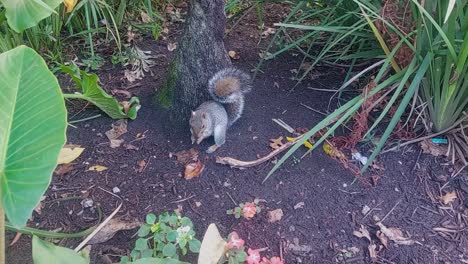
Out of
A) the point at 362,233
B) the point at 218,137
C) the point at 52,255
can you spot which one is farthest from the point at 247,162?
the point at 52,255

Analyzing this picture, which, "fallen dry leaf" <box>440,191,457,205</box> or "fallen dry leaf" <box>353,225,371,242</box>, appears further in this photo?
"fallen dry leaf" <box>440,191,457,205</box>

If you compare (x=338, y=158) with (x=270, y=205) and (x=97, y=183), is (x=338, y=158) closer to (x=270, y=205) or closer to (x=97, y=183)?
(x=270, y=205)

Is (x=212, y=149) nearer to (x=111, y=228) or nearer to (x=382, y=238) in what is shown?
(x=111, y=228)

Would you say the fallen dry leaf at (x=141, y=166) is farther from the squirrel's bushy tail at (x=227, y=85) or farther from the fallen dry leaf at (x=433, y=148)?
the fallen dry leaf at (x=433, y=148)

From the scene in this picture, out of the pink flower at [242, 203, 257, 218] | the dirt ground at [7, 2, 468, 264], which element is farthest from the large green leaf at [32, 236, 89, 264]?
the pink flower at [242, 203, 257, 218]

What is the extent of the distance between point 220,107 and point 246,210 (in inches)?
23.7

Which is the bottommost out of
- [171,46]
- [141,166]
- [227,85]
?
[141,166]

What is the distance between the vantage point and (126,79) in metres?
2.72

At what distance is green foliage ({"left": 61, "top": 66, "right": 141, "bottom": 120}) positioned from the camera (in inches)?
85.3

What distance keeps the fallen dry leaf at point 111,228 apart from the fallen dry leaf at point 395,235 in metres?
0.96

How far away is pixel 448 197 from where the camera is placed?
6.87 feet

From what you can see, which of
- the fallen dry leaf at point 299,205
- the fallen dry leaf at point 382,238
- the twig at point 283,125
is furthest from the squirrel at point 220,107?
the fallen dry leaf at point 382,238

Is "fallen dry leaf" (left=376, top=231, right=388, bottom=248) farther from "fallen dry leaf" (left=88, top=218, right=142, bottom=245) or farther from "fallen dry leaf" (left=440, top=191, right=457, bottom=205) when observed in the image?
"fallen dry leaf" (left=88, top=218, right=142, bottom=245)

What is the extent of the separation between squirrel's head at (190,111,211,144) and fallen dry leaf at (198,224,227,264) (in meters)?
0.69
